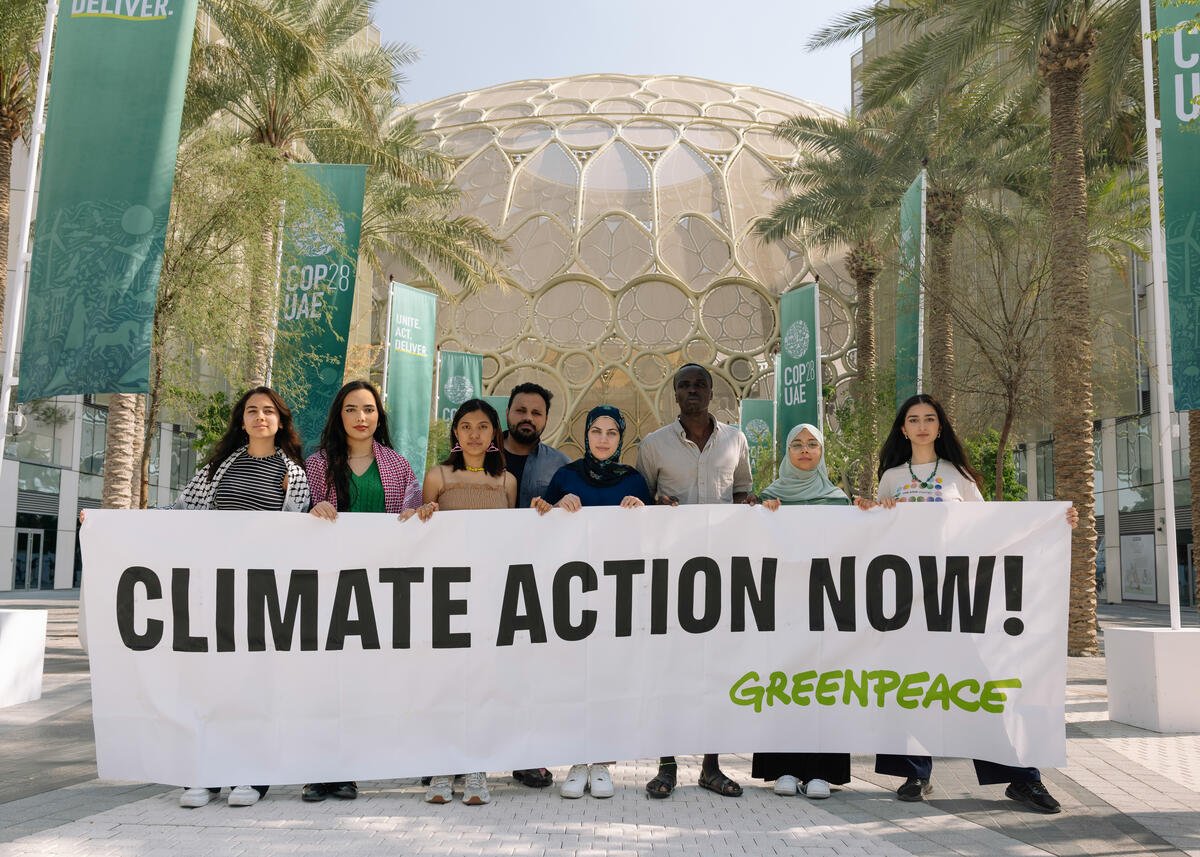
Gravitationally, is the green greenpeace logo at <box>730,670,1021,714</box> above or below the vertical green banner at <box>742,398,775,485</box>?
below

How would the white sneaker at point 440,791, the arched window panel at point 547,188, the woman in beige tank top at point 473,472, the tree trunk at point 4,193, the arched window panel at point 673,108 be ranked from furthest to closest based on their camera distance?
the arched window panel at point 673,108
the arched window panel at point 547,188
the tree trunk at point 4,193
the woman in beige tank top at point 473,472
the white sneaker at point 440,791

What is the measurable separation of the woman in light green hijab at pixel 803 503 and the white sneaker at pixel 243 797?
2489 millimetres

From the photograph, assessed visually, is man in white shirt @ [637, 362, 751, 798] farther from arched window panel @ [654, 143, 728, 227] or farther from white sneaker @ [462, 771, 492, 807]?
arched window panel @ [654, 143, 728, 227]

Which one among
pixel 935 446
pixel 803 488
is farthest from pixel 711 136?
pixel 803 488

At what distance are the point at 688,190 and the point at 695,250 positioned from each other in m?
2.49

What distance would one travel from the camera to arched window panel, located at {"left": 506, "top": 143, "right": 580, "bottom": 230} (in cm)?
4138

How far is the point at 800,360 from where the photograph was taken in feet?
65.0

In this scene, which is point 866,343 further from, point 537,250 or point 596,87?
point 596,87

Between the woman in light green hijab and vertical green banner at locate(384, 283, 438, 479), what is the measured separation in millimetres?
14420

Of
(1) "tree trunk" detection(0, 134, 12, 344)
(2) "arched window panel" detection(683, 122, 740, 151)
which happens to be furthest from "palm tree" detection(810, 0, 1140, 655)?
(2) "arched window panel" detection(683, 122, 740, 151)

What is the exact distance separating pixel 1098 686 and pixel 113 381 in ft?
30.6

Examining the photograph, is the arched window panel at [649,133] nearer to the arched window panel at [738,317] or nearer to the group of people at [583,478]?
the arched window panel at [738,317]

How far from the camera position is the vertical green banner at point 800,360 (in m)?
19.3

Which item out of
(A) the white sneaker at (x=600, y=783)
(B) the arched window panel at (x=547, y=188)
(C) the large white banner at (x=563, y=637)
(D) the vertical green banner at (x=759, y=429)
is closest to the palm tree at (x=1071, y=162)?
(C) the large white banner at (x=563, y=637)
